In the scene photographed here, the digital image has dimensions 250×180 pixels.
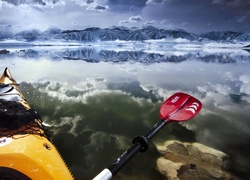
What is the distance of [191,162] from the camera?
12.5 ft

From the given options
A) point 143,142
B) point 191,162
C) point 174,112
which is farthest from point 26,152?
point 174,112

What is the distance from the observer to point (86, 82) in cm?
962

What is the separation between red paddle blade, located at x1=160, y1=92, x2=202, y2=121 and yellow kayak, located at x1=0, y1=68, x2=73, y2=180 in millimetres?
2236

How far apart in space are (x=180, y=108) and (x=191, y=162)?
46.1 inches

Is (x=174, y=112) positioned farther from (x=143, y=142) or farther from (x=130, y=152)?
(x=130, y=152)

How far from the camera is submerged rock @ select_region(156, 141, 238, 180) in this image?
3549mm

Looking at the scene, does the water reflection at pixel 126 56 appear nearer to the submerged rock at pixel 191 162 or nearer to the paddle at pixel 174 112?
the paddle at pixel 174 112

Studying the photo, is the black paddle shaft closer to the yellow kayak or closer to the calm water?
the yellow kayak

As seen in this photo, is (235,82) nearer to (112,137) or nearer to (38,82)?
(112,137)

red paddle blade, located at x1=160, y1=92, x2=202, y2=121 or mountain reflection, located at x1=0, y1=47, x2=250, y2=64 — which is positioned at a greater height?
red paddle blade, located at x1=160, y1=92, x2=202, y2=121

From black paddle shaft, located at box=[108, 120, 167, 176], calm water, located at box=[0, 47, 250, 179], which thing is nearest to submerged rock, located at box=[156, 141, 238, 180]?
calm water, located at box=[0, 47, 250, 179]

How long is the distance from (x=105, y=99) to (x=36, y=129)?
415 centimetres

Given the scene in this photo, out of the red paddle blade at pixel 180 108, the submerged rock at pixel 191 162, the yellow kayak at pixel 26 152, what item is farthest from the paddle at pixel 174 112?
the yellow kayak at pixel 26 152

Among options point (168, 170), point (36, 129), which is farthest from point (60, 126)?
point (168, 170)
